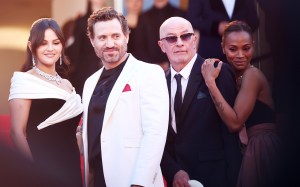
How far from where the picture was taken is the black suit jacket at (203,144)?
2.71m

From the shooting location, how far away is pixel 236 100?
2770mm

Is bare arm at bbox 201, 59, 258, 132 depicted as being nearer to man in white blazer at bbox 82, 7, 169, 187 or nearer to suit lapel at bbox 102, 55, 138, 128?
man in white blazer at bbox 82, 7, 169, 187

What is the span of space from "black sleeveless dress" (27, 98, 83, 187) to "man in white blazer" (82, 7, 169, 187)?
15cm

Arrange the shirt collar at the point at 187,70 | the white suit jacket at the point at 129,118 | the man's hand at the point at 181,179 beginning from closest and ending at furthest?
the white suit jacket at the point at 129,118 → the man's hand at the point at 181,179 → the shirt collar at the point at 187,70

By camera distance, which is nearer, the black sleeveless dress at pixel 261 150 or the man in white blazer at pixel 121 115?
the man in white blazer at pixel 121 115

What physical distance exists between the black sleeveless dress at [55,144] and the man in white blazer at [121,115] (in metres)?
0.15

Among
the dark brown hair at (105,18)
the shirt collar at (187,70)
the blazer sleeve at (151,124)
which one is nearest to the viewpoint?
the blazer sleeve at (151,124)

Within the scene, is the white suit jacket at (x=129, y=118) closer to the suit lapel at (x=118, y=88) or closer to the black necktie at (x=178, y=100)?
the suit lapel at (x=118, y=88)

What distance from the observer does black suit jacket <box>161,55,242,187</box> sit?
2.71 meters

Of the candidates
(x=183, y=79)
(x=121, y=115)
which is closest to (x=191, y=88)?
(x=183, y=79)

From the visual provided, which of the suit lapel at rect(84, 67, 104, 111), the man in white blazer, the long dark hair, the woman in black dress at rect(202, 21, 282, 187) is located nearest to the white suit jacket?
the man in white blazer

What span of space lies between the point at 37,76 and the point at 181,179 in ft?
3.30

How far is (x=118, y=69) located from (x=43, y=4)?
62 cm

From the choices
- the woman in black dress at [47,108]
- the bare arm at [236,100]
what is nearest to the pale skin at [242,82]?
the bare arm at [236,100]
